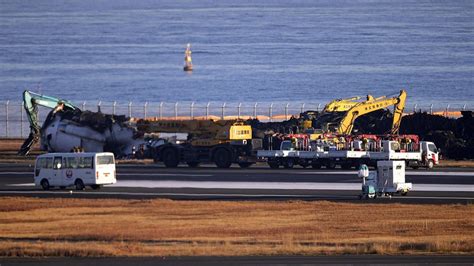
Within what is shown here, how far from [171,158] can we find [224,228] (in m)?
33.5

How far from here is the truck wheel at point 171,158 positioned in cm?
7588

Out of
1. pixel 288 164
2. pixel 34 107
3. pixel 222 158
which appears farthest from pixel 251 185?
pixel 34 107

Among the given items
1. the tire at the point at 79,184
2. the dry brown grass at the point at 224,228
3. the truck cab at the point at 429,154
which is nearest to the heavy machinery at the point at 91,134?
the truck cab at the point at 429,154

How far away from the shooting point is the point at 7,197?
5438cm

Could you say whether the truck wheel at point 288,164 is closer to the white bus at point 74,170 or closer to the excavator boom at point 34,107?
the white bus at point 74,170

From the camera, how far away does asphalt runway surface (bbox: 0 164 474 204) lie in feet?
177

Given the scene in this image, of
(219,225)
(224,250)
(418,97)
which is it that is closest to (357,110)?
(219,225)

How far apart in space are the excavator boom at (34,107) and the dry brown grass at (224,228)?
35.2m

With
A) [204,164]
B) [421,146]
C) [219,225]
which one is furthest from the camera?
[204,164]

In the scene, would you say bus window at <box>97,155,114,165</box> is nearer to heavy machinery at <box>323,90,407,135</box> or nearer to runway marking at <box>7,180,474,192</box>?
runway marking at <box>7,180,474,192</box>

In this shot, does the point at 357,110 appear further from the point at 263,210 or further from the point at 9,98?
the point at 9,98

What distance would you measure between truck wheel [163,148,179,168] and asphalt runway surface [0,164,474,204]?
1163 millimetres

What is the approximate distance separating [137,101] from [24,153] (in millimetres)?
81922

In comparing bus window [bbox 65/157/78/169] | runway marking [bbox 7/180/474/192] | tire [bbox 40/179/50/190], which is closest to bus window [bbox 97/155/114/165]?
bus window [bbox 65/157/78/169]
